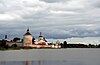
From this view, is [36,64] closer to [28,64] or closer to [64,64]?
[28,64]

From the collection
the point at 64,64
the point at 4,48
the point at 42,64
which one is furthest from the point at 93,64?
the point at 4,48

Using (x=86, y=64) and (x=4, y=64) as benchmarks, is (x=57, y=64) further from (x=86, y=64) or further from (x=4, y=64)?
(x=4, y=64)

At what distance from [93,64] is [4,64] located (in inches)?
512

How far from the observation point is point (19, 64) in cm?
4759

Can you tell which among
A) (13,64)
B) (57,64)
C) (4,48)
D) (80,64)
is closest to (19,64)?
(13,64)

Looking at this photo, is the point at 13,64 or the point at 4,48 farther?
the point at 4,48

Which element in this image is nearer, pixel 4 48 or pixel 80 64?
pixel 80 64

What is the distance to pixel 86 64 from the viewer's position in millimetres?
46406

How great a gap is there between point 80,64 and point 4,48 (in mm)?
110446

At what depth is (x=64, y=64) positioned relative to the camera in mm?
46688

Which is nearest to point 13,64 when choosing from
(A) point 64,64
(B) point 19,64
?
(B) point 19,64

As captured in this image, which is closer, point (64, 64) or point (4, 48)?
point (64, 64)

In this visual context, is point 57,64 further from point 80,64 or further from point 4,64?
point 4,64

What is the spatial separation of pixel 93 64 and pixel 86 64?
102 centimetres
